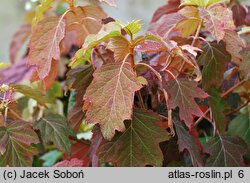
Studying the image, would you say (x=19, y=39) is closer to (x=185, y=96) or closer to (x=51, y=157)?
(x=51, y=157)

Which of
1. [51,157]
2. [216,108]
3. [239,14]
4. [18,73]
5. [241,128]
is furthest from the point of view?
[18,73]

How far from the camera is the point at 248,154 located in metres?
1.08

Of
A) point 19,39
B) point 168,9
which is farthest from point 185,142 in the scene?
point 19,39

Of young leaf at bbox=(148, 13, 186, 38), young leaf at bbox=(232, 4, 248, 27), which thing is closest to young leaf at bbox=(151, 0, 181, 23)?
young leaf at bbox=(232, 4, 248, 27)

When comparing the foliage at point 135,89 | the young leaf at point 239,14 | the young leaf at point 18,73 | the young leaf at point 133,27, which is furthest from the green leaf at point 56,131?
the young leaf at point 18,73

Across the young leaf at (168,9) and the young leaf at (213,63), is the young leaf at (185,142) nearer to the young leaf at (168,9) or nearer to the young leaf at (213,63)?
the young leaf at (213,63)

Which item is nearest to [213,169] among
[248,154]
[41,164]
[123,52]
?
[248,154]

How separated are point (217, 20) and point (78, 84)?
0.29 metres

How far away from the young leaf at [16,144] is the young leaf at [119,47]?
210 mm

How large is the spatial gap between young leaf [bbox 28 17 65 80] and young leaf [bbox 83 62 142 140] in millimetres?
101

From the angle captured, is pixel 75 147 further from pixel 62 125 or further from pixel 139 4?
pixel 139 4

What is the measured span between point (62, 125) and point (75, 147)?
0.11m

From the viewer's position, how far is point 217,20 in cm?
94

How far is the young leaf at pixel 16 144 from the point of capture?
0.91 meters
